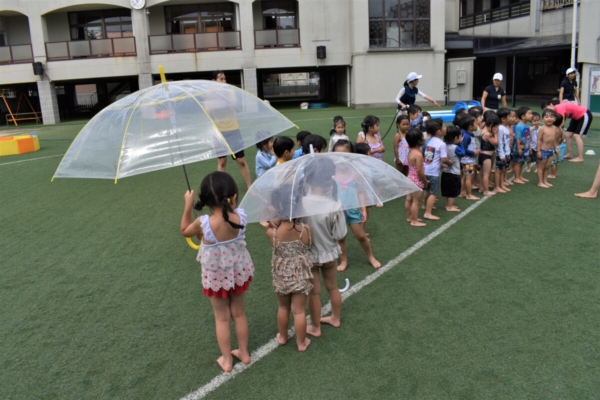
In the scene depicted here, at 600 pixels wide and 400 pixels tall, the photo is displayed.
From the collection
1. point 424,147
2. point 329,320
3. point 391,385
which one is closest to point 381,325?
point 329,320

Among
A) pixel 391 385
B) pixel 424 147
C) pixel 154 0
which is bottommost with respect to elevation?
pixel 391 385

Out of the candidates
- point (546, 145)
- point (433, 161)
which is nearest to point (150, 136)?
point (433, 161)

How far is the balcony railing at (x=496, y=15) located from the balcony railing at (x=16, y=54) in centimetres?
2370

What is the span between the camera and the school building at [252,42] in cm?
2231

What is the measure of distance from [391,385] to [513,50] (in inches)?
841

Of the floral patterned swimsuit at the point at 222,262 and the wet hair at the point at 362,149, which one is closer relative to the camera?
the floral patterned swimsuit at the point at 222,262

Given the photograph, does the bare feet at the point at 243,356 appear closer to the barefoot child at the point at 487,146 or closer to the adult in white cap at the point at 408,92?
the barefoot child at the point at 487,146

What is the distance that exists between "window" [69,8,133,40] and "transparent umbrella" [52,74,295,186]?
2229 centimetres

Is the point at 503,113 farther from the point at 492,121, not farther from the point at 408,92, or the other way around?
the point at 408,92

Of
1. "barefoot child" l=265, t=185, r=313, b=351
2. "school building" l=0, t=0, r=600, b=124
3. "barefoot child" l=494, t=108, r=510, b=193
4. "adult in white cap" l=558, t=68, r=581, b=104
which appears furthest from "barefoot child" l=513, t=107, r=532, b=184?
"school building" l=0, t=0, r=600, b=124

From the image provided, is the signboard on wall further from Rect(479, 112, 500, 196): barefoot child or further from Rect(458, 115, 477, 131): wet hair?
Rect(458, 115, 477, 131): wet hair

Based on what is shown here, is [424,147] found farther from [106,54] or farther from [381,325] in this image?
Answer: [106,54]

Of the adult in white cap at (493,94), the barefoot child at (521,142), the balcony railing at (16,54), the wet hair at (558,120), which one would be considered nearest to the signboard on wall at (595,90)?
the adult in white cap at (493,94)

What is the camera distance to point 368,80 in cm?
2261
